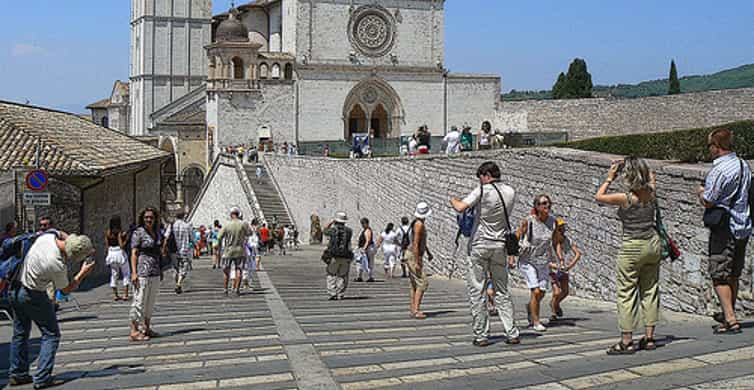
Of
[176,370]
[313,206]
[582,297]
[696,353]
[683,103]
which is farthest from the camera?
[313,206]

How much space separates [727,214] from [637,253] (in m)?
1.12

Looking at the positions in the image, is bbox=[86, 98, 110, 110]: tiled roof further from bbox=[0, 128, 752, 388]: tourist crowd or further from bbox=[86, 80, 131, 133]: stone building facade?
bbox=[0, 128, 752, 388]: tourist crowd

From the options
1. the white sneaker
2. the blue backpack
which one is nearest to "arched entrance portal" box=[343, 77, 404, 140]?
the white sneaker

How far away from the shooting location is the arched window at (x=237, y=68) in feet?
191

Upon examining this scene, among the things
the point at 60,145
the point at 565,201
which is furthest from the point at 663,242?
the point at 60,145

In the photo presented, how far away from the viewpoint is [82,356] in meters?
9.62

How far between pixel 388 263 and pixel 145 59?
2271 inches

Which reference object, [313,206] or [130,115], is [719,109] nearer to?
[313,206]

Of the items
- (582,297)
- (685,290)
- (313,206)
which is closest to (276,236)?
(313,206)

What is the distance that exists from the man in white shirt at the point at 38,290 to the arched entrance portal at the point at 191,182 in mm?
59060

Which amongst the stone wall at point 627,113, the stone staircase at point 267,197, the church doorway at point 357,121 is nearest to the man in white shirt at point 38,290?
the stone wall at point 627,113

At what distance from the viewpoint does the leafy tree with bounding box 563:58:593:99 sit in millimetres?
65062

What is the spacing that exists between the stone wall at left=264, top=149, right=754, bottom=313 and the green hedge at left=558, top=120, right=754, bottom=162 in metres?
1.20

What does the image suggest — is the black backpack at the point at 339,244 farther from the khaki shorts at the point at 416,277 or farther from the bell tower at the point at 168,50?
the bell tower at the point at 168,50
